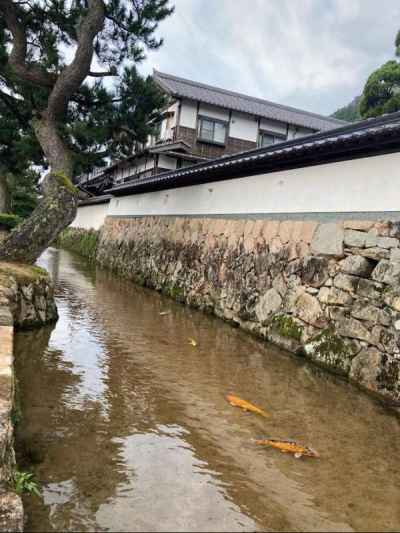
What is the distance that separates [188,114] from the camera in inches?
893

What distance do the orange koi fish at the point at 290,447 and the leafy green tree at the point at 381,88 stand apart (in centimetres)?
2212

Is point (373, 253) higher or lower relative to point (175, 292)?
higher

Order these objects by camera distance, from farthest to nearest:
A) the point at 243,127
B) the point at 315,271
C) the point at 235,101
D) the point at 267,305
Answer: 1. the point at 235,101
2. the point at 243,127
3. the point at 267,305
4. the point at 315,271

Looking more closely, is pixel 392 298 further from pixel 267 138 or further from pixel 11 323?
pixel 267 138

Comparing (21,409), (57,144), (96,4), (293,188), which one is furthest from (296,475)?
(96,4)

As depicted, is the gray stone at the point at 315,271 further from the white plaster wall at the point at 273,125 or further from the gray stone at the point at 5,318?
the white plaster wall at the point at 273,125

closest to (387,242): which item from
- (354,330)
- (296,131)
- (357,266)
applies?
(357,266)

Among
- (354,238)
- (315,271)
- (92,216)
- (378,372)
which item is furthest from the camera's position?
(92,216)

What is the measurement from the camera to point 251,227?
9719mm

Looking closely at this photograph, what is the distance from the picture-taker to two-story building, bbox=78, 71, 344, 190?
71.9 ft

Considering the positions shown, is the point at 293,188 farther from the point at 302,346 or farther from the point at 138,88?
the point at 138,88

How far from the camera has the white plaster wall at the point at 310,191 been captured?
645cm

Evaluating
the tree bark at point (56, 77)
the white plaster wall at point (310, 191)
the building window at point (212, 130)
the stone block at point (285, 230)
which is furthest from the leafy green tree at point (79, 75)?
the building window at point (212, 130)

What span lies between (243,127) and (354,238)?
1905 centimetres
